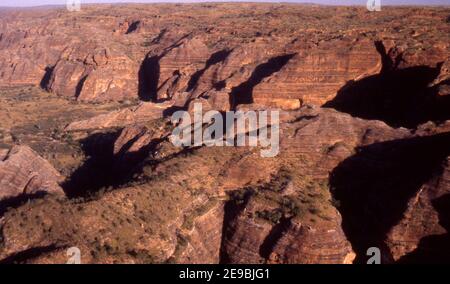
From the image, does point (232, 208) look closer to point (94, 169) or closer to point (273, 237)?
point (273, 237)

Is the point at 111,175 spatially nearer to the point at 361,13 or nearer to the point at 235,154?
the point at 235,154

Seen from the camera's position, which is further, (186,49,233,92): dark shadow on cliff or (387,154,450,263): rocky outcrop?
(186,49,233,92): dark shadow on cliff

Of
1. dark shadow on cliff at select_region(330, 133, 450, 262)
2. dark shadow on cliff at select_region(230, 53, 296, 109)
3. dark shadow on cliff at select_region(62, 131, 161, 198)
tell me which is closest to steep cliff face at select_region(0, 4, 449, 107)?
dark shadow on cliff at select_region(230, 53, 296, 109)

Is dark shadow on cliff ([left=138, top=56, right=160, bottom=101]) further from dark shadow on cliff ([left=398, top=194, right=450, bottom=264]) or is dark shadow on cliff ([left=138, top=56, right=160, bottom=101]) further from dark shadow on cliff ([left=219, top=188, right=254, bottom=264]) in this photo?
dark shadow on cliff ([left=398, top=194, right=450, bottom=264])

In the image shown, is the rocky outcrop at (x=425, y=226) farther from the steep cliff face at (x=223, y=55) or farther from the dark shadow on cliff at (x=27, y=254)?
the steep cliff face at (x=223, y=55)

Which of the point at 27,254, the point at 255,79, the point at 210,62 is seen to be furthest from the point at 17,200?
the point at 210,62

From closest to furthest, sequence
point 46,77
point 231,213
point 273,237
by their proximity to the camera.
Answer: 1. point 273,237
2. point 231,213
3. point 46,77

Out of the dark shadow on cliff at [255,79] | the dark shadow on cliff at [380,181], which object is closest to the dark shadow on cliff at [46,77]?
the dark shadow on cliff at [255,79]
